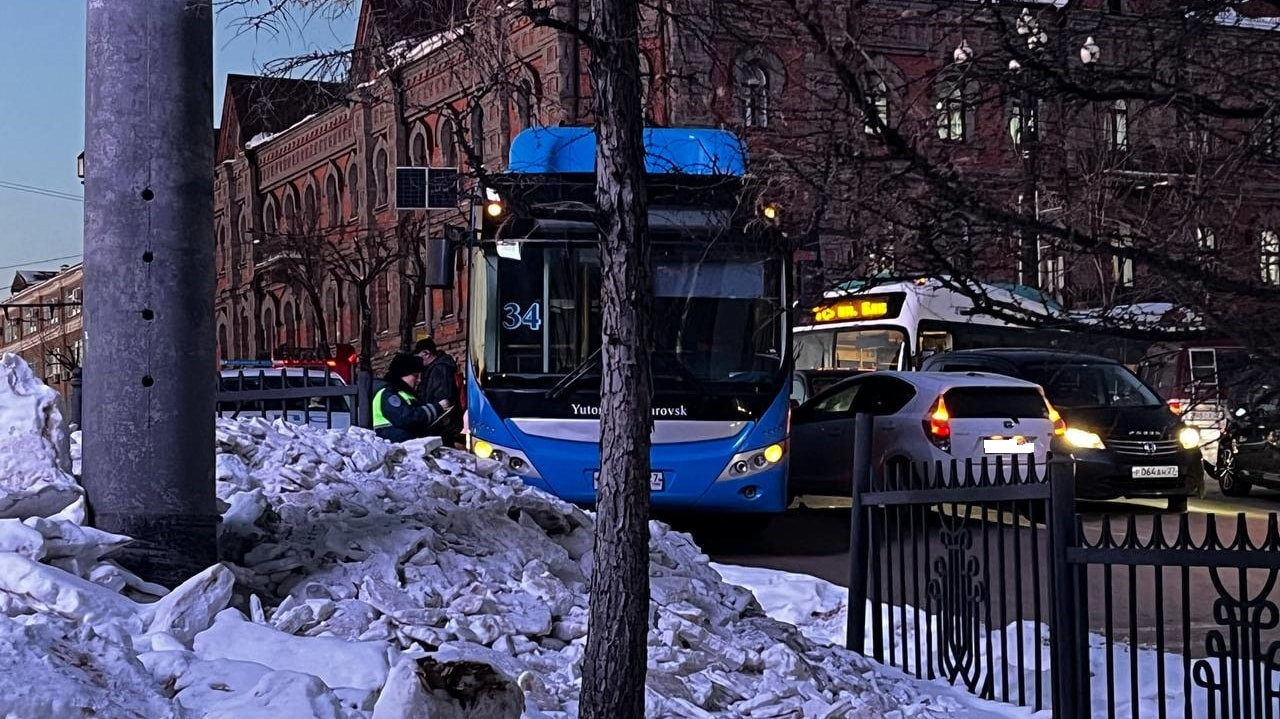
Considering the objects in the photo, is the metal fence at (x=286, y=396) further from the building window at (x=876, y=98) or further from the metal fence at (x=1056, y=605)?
the building window at (x=876, y=98)

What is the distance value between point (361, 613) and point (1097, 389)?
48.5ft

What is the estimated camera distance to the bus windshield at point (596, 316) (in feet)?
46.8

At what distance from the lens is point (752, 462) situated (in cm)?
1458

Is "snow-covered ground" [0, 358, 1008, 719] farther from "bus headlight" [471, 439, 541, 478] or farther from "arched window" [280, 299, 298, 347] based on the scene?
"arched window" [280, 299, 298, 347]

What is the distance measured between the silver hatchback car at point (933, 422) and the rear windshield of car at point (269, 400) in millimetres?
5183

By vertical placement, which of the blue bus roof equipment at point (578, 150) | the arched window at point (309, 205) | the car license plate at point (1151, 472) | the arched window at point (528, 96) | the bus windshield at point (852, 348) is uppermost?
the arched window at point (309, 205)

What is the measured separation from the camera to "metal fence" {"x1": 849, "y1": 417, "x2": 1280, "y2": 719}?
618cm

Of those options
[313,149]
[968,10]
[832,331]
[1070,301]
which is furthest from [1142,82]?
[313,149]

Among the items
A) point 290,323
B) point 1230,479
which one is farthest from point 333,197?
point 1230,479

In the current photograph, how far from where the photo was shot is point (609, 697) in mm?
5965

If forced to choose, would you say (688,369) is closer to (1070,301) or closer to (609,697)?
(1070,301)

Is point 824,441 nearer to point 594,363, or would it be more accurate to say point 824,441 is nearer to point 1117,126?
point 594,363

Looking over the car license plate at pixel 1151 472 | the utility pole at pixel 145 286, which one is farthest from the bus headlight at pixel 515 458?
the car license plate at pixel 1151 472

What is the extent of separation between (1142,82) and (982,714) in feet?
9.41
